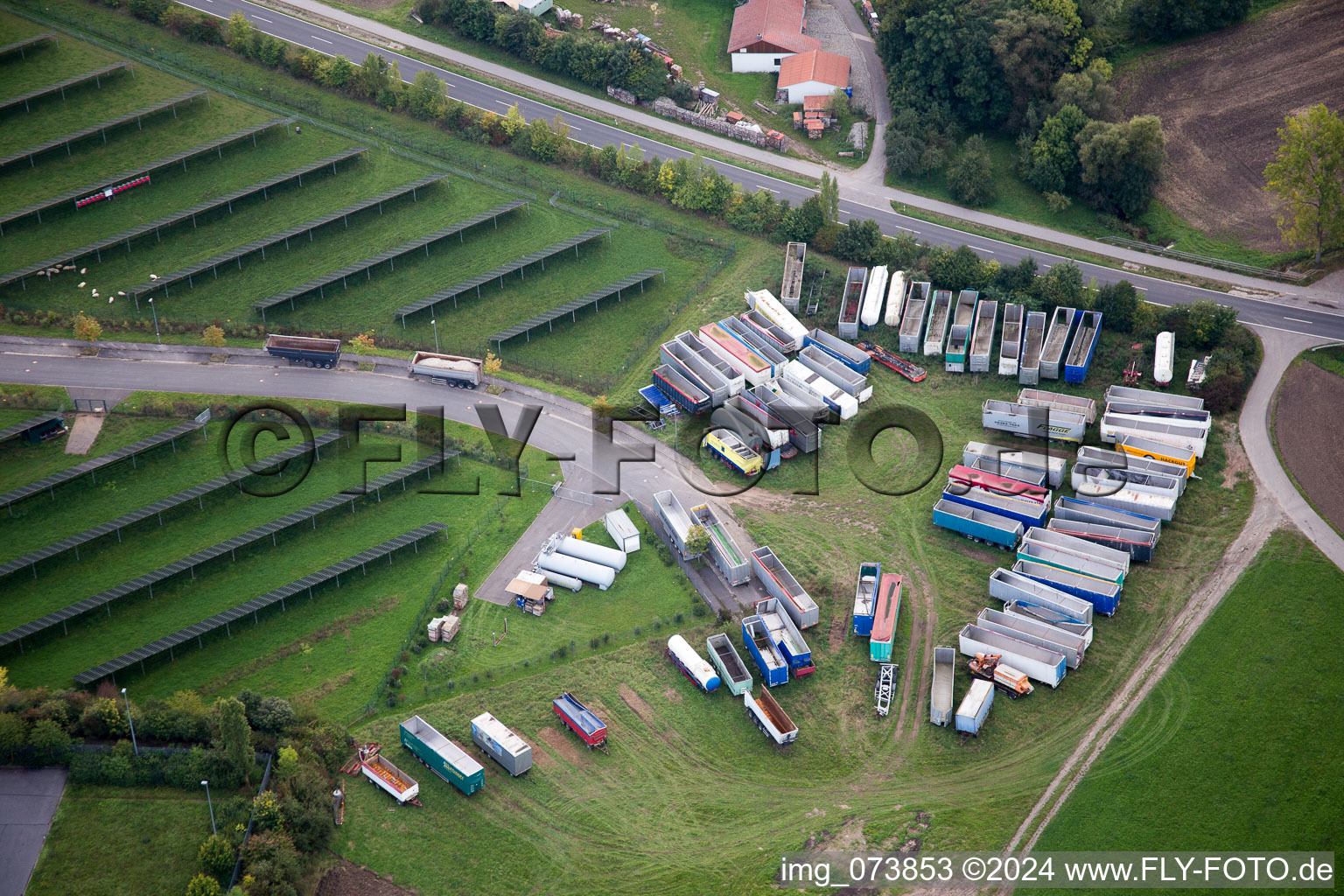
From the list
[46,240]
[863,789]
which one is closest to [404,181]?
[46,240]

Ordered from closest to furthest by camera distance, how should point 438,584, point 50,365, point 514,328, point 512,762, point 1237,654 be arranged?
1. point 512,762
2. point 1237,654
3. point 438,584
4. point 50,365
5. point 514,328

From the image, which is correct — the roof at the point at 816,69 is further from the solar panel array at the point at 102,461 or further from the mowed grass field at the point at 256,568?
the solar panel array at the point at 102,461

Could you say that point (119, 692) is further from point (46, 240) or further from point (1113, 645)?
point (1113, 645)

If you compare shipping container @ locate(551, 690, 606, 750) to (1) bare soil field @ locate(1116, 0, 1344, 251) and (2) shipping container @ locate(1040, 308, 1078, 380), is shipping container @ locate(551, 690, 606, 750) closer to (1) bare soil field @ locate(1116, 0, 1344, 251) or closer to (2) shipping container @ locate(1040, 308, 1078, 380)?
(2) shipping container @ locate(1040, 308, 1078, 380)

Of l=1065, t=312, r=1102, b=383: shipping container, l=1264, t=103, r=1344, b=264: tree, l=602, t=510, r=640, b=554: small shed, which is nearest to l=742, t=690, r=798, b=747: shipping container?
l=602, t=510, r=640, b=554: small shed

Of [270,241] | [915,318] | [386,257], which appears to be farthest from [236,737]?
[915,318]
